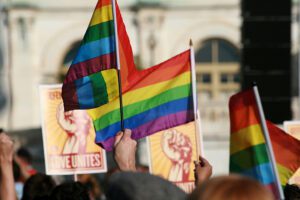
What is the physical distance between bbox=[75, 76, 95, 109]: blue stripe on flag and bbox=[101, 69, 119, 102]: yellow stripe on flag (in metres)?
0.10

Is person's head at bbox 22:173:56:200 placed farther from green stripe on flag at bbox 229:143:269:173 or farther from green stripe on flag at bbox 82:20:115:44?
green stripe on flag at bbox 229:143:269:173

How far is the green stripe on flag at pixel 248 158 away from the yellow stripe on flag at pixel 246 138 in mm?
23

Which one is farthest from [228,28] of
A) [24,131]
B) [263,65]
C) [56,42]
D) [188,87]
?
[188,87]

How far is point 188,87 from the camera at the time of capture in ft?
23.1

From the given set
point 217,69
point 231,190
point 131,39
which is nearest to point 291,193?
point 231,190

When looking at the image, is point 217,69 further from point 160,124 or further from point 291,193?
point 291,193

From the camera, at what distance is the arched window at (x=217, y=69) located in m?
28.6

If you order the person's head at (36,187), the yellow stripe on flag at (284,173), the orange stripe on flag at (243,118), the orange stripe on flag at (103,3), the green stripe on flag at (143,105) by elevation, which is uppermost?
the orange stripe on flag at (103,3)

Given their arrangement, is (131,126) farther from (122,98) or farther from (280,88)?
(280,88)

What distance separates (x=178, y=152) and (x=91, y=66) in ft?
8.70

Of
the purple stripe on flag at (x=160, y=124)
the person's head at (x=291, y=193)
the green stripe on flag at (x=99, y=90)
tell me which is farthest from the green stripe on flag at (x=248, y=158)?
the green stripe on flag at (x=99, y=90)

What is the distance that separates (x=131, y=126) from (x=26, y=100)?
21070mm

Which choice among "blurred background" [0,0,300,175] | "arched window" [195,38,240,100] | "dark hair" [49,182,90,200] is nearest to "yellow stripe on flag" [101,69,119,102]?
"dark hair" [49,182,90,200]

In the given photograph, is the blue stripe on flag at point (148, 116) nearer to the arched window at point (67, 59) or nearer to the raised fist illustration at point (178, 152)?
the raised fist illustration at point (178, 152)
